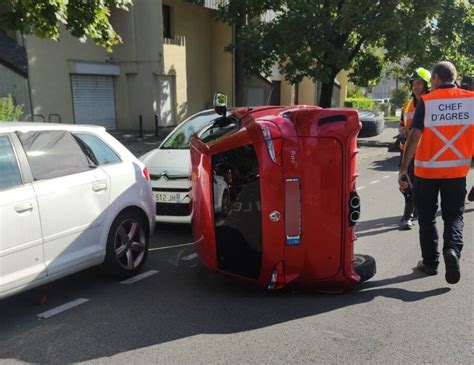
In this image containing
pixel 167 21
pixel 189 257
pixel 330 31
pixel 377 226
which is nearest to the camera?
pixel 189 257

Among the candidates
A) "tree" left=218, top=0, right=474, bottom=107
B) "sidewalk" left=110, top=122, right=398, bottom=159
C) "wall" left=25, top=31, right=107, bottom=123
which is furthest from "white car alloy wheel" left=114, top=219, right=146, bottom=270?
"wall" left=25, top=31, right=107, bottom=123

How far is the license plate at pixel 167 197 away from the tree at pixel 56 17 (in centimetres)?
289

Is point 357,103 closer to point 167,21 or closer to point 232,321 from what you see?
point 167,21

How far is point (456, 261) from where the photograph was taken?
4297 mm

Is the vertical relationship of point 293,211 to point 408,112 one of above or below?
below

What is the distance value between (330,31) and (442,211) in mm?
10363

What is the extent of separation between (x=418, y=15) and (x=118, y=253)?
41.4 feet

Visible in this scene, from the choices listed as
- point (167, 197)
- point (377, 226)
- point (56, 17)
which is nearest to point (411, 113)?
point (377, 226)

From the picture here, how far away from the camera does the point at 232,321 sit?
3773 millimetres

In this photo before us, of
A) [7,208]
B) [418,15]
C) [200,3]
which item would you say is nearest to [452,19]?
[418,15]

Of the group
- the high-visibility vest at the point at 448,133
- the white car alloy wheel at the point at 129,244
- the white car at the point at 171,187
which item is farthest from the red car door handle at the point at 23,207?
the high-visibility vest at the point at 448,133

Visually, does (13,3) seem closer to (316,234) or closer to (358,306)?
(316,234)

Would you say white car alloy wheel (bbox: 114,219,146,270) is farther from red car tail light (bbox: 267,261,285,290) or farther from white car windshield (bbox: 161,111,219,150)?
white car windshield (bbox: 161,111,219,150)

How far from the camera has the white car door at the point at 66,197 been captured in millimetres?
3885
